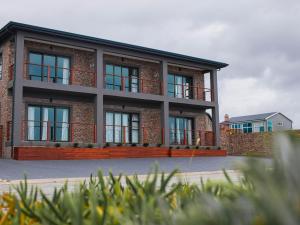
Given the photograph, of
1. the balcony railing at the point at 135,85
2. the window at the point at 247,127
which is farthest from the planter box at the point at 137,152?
the window at the point at 247,127

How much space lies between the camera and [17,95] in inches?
664

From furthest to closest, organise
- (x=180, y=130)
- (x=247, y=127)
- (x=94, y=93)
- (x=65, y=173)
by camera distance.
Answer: (x=247, y=127)
(x=180, y=130)
(x=94, y=93)
(x=65, y=173)

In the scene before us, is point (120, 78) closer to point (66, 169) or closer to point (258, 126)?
point (66, 169)

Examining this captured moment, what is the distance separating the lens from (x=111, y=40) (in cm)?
2003

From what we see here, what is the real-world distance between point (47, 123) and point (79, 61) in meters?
4.19

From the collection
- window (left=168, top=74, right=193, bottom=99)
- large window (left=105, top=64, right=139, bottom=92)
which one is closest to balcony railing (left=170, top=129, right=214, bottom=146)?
window (left=168, top=74, right=193, bottom=99)

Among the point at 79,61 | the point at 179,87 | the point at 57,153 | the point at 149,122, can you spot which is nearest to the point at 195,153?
the point at 149,122

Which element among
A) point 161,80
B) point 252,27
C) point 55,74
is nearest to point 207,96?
point 161,80

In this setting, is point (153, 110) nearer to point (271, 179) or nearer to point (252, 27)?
point (252, 27)

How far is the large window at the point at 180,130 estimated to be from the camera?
23969mm

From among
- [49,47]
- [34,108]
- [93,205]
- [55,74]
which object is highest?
[49,47]

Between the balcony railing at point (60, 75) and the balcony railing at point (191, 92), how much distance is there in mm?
6003

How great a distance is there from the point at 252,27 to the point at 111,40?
293 inches

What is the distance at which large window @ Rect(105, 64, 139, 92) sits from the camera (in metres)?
22.3
